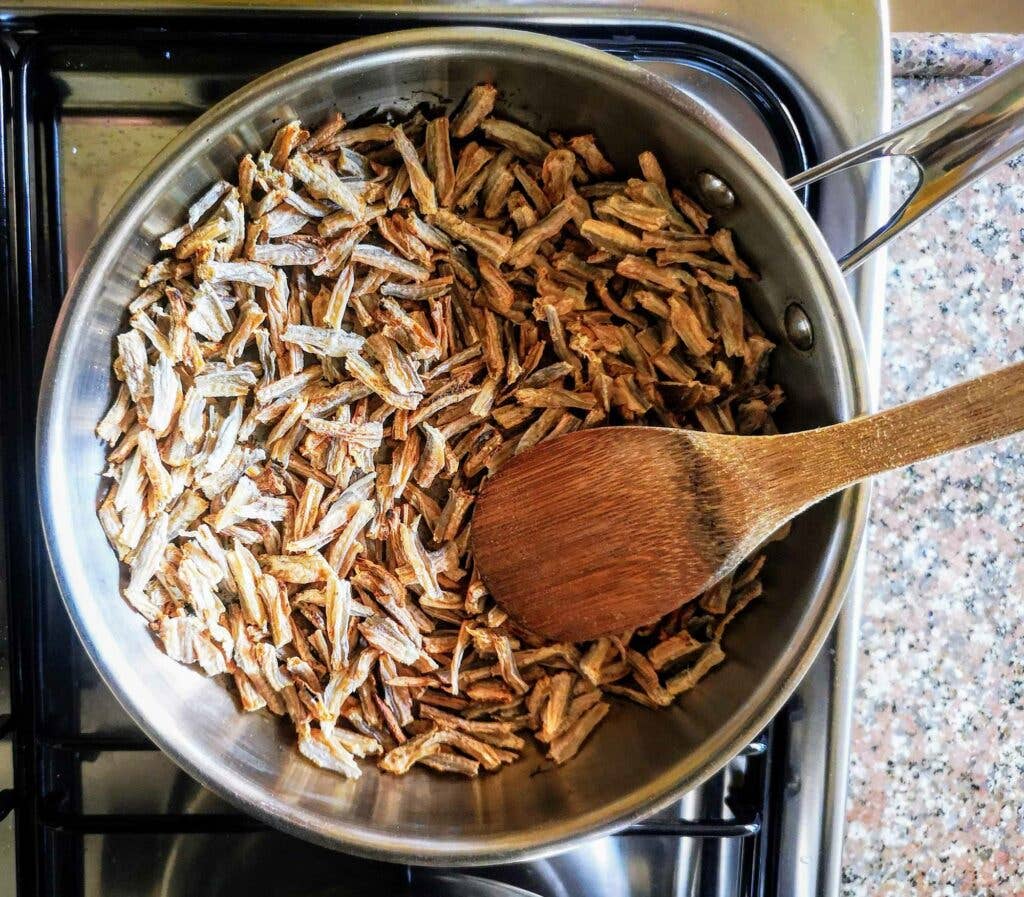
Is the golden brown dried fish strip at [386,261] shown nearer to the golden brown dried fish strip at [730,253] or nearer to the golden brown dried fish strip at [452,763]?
the golden brown dried fish strip at [730,253]

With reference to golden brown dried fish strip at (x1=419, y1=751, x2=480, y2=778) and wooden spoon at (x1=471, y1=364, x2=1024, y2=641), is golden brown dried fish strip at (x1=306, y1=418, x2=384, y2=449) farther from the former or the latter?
golden brown dried fish strip at (x1=419, y1=751, x2=480, y2=778)

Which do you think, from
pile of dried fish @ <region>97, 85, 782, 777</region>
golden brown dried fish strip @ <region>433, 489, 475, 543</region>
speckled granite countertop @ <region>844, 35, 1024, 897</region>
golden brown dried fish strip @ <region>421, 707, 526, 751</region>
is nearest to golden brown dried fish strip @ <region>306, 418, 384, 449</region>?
pile of dried fish @ <region>97, 85, 782, 777</region>

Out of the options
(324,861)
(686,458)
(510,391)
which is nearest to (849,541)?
(686,458)

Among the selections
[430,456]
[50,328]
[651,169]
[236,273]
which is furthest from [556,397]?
[50,328]

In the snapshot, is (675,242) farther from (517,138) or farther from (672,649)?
(672,649)

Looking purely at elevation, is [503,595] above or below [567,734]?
above

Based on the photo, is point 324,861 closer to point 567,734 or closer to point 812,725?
point 567,734
